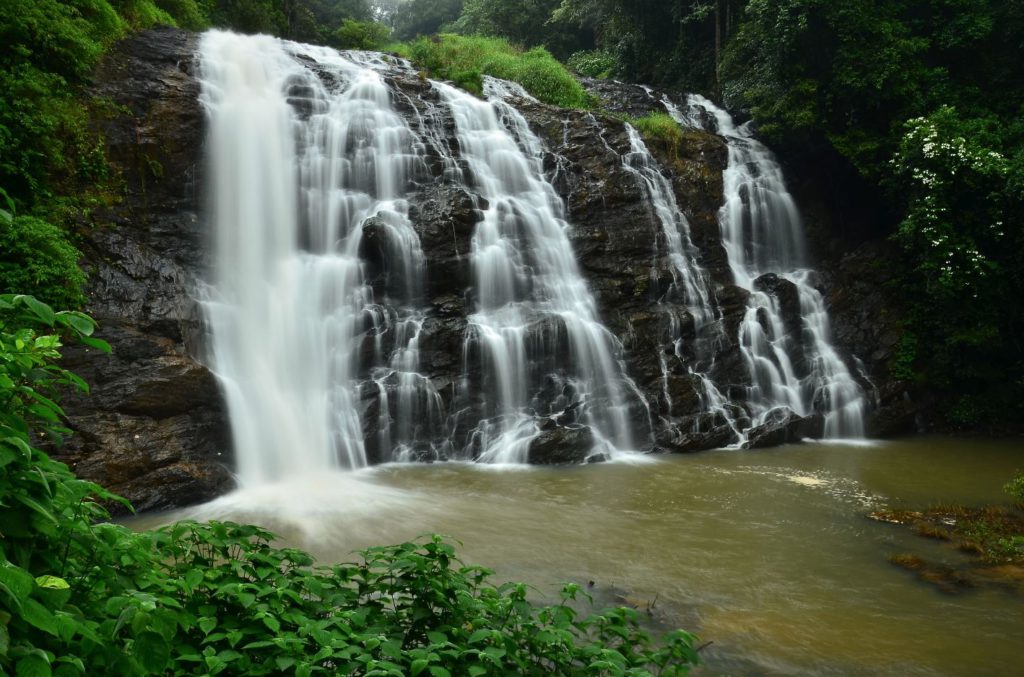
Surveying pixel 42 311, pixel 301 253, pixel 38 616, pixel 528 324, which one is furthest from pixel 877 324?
pixel 38 616

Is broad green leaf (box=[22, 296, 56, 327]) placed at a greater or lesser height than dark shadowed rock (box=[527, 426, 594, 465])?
greater

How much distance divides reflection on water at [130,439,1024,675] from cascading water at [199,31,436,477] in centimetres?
119

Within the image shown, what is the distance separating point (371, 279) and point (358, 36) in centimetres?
1779

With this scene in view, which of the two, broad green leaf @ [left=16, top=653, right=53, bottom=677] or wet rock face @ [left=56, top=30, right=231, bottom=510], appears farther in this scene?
wet rock face @ [left=56, top=30, right=231, bottom=510]

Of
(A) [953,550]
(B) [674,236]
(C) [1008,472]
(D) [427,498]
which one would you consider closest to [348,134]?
(B) [674,236]

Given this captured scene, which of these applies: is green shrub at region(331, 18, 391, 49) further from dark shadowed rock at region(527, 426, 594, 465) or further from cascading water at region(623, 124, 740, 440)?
dark shadowed rock at region(527, 426, 594, 465)

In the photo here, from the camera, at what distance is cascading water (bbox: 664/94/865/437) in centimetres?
1357

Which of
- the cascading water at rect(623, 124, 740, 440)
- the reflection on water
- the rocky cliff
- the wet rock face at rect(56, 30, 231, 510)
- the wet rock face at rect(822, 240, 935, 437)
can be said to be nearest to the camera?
the reflection on water

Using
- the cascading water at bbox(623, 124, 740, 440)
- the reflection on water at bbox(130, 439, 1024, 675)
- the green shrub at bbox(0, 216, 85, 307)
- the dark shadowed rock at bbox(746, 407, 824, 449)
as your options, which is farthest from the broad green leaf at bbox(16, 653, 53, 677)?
the dark shadowed rock at bbox(746, 407, 824, 449)

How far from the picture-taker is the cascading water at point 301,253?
404 inches

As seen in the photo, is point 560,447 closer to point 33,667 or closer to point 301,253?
point 301,253

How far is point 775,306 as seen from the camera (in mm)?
14594

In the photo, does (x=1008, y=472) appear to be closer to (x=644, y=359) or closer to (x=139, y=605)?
(x=644, y=359)

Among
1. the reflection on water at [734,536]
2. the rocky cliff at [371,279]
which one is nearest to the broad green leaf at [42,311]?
the reflection on water at [734,536]
